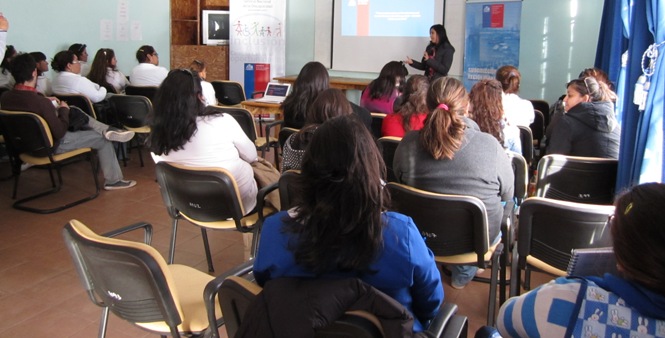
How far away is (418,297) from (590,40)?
18.4 feet

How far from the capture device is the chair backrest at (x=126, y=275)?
1688 millimetres

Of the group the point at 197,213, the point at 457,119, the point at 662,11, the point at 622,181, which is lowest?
the point at 197,213

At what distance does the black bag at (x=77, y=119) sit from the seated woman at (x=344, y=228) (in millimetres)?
3661

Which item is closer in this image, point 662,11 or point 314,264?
point 314,264

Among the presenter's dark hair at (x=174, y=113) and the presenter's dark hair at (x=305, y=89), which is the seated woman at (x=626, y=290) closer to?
the presenter's dark hair at (x=174, y=113)

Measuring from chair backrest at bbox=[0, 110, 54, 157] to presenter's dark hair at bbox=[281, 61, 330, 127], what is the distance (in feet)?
5.97

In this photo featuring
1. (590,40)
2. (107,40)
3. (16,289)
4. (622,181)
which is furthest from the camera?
(107,40)

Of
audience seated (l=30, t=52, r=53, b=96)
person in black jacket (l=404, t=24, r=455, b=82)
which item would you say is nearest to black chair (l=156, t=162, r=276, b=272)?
audience seated (l=30, t=52, r=53, b=96)

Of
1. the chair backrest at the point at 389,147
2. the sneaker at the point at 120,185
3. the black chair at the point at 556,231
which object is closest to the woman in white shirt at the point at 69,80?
the sneaker at the point at 120,185

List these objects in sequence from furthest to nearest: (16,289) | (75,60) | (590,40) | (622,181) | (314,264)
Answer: (590,40)
(75,60)
(16,289)
(622,181)
(314,264)

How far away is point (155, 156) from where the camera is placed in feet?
10.2

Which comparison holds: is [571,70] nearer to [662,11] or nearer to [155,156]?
[662,11]

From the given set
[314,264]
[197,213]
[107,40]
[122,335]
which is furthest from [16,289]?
[107,40]

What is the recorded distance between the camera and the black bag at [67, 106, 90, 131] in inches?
181
